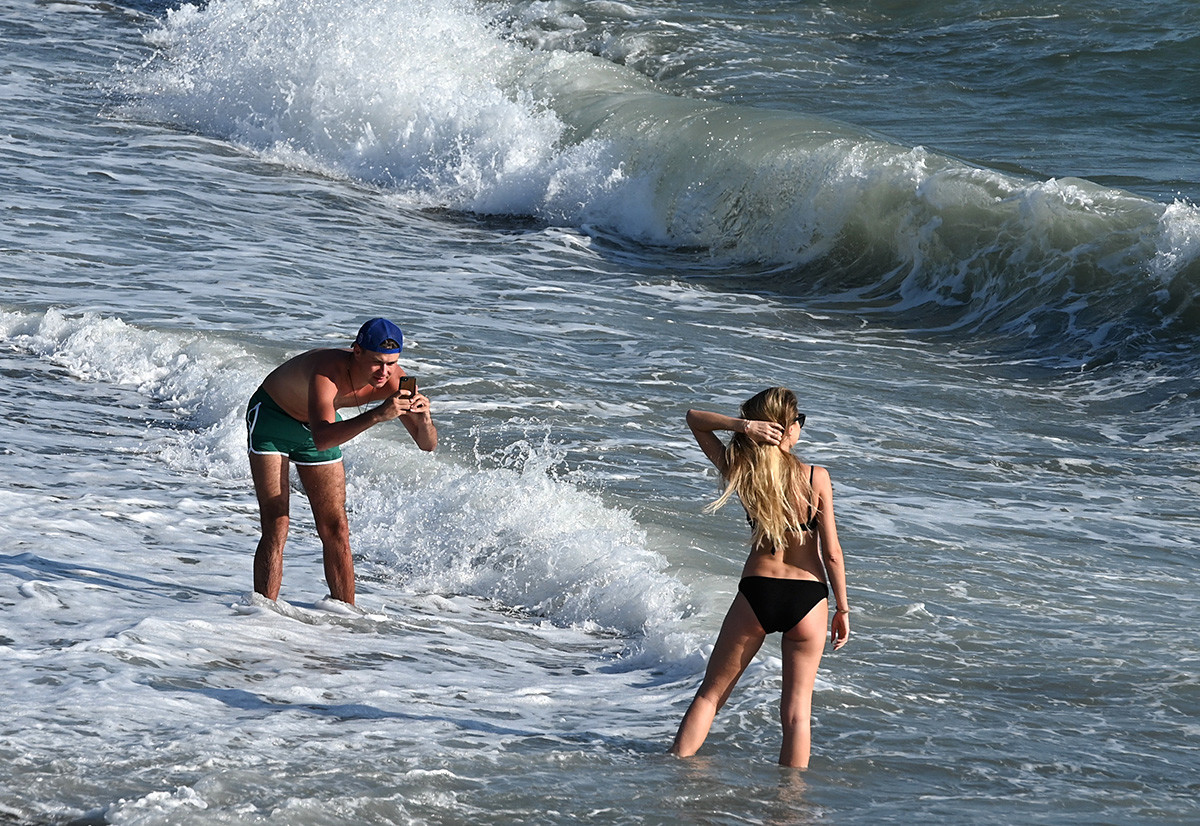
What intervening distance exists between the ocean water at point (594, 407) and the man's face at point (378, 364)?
1.24 metres

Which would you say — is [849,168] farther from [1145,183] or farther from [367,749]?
[367,749]

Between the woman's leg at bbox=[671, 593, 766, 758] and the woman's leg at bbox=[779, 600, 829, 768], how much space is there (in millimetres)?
124

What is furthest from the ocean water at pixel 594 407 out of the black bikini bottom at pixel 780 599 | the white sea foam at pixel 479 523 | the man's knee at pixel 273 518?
the black bikini bottom at pixel 780 599

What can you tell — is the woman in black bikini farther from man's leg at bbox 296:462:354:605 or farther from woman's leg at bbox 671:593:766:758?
man's leg at bbox 296:462:354:605

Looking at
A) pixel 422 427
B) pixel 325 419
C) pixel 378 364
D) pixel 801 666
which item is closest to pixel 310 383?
pixel 325 419

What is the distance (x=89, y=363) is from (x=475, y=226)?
23.8 ft

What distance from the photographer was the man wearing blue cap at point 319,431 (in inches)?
243

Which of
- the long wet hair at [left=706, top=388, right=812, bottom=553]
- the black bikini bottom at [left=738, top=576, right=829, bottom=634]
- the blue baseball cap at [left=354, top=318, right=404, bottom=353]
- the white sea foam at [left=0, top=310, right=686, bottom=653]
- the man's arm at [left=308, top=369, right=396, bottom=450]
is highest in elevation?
the blue baseball cap at [left=354, top=318, right=404, bottom=353]

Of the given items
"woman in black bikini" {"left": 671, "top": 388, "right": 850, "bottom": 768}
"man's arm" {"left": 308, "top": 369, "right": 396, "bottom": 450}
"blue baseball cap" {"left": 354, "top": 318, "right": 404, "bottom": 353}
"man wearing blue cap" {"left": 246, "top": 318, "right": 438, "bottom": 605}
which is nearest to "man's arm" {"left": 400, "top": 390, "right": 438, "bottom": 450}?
"man wearing blue cap" {"left": 246, "top": 318, "right": 438, "bottom": 605}

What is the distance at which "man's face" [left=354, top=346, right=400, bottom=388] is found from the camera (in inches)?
Result: 243

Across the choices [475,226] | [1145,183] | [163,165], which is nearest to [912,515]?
[1145,183]

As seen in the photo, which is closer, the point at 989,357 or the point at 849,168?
the point at 989,357

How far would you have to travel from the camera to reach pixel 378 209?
17.8 m

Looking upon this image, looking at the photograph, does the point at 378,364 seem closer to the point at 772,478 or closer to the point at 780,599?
the point at 772,478
